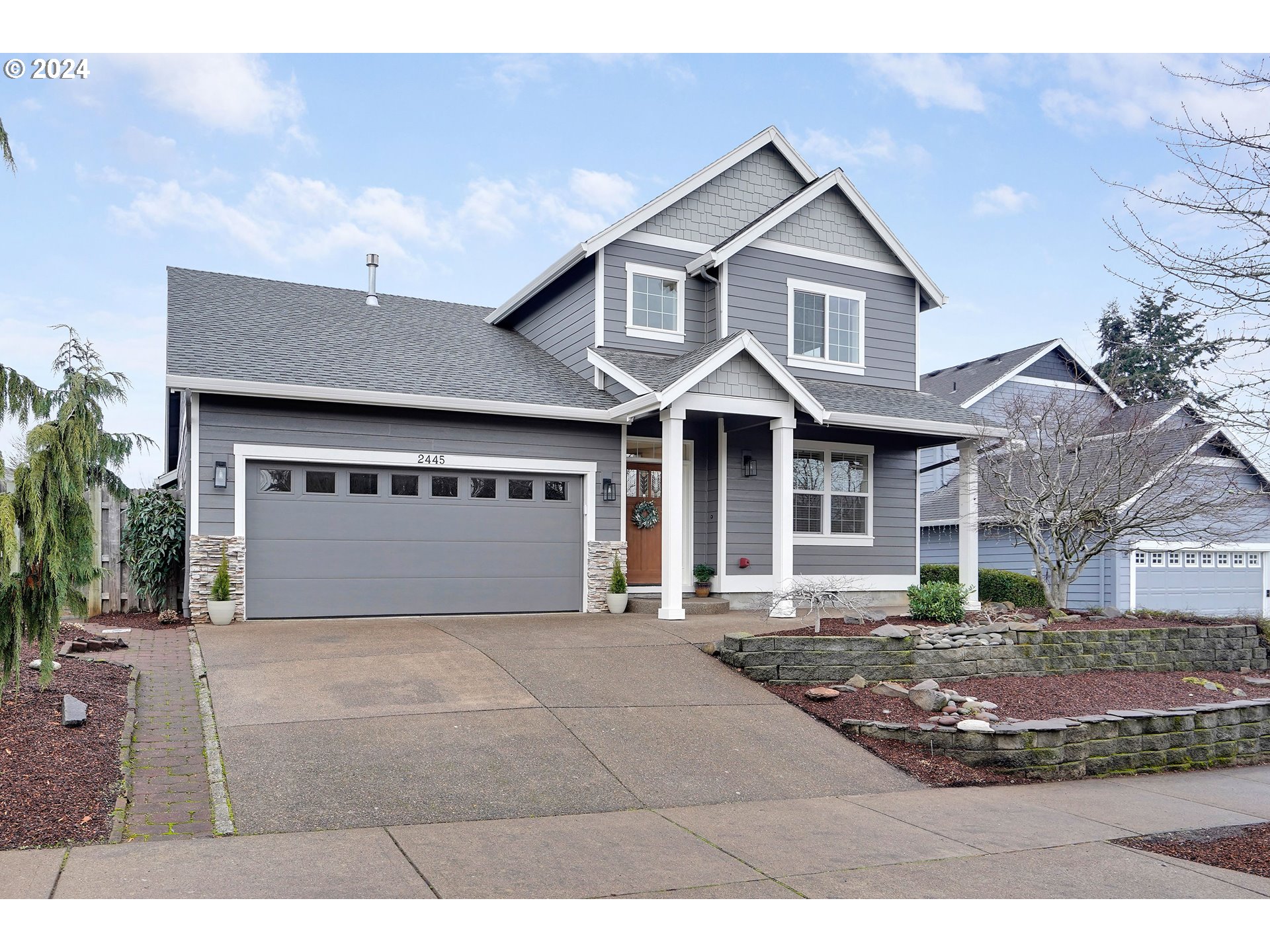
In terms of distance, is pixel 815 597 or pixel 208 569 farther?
pixel 208 569

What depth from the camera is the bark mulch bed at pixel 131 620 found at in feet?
37.1

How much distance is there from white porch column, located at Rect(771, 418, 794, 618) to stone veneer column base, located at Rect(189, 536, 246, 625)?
6.94 metres

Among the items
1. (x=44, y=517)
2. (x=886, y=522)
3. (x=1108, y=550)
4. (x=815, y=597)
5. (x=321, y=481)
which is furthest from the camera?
(x=1108, y=550)

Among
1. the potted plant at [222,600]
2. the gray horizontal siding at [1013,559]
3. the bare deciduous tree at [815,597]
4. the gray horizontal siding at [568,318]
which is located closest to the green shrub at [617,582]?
the bare deciduous tree at [815,597]

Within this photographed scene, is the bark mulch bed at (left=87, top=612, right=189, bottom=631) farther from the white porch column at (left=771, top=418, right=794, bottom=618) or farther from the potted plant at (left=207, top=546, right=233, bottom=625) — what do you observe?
the white porch column at (left=771, top=418, right=794, bottom=618)

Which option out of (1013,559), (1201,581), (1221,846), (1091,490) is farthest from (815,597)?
(1201,581)

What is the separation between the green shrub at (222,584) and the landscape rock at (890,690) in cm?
744

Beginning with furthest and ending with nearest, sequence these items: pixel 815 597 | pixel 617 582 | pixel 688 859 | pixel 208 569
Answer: pixel 617 582, pixel 208 569, pixel 815 597, pixel 688 859

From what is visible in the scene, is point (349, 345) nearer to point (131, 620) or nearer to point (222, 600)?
point (222, 600)

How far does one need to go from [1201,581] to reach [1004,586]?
5.18 meters

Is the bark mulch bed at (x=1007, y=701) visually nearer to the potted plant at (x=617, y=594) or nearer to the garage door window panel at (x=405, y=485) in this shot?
the potted plant at (x=617, y=594)

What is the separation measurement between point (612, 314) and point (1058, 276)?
27.4 feet

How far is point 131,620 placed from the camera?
11.8 m

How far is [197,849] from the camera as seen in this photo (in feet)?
15.0
